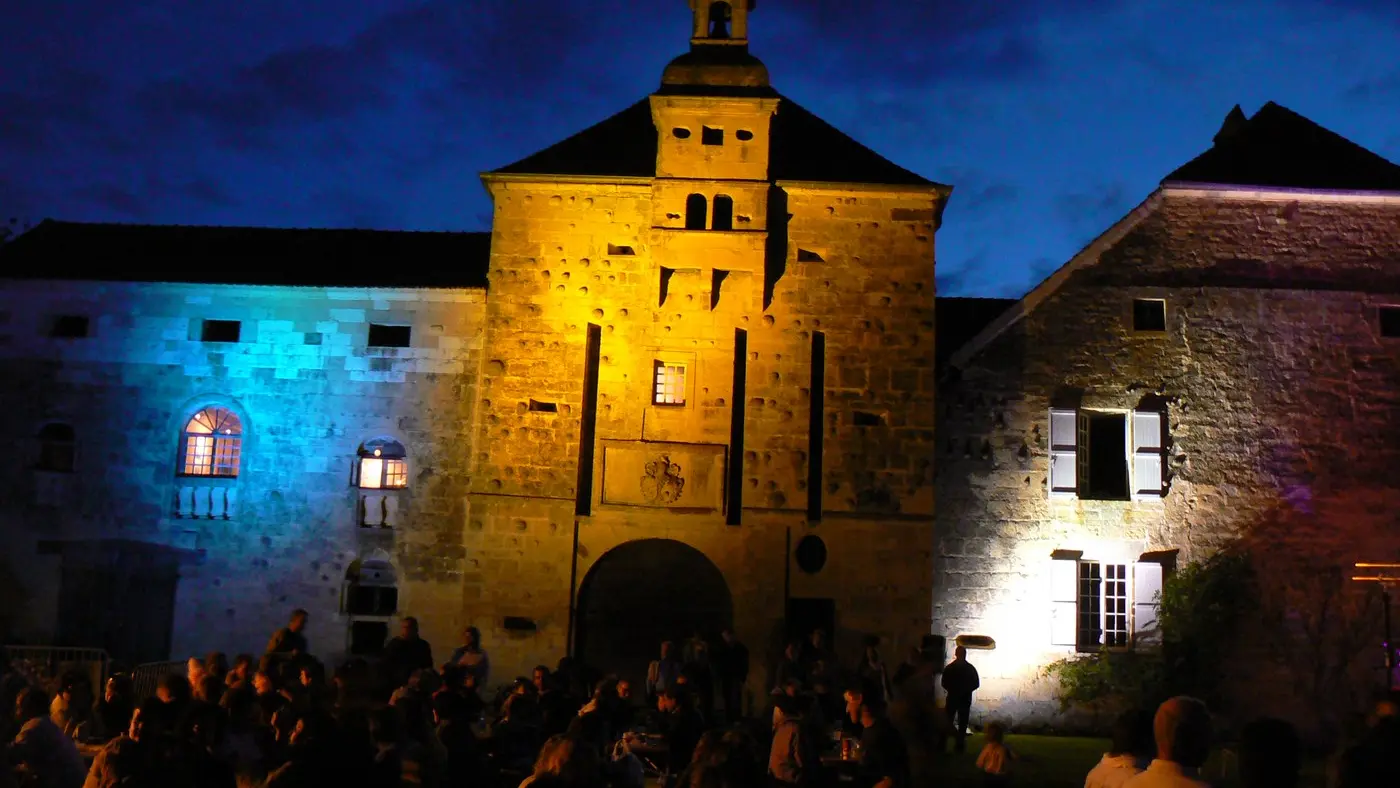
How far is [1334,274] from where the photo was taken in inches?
835

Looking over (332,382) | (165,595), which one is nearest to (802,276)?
(332,382)

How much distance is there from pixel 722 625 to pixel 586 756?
1456 centimetres

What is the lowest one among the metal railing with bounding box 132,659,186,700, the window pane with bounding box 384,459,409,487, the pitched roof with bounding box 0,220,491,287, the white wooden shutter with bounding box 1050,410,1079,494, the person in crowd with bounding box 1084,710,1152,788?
the metal railing with bounding box 132,659,186,700

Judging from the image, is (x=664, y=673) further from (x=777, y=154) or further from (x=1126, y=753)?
(x=777, y=154)

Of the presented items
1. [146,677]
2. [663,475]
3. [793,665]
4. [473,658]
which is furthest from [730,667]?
[146,677]

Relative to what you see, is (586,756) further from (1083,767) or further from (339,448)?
(339,448)

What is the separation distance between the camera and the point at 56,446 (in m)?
21.9

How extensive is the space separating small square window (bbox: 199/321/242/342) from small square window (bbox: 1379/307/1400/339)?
19421mm

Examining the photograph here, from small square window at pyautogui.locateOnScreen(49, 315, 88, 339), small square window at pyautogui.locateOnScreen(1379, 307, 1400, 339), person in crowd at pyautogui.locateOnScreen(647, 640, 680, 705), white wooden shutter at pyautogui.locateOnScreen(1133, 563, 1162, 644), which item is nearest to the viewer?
person in crowd at pyautogui.locateOnScreen(647, 640, 680, 705)

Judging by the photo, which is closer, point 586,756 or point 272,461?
point 586,756

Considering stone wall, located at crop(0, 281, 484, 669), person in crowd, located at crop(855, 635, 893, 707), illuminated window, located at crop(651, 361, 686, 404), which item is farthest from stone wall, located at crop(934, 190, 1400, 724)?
stone wall, located at crop(0, 281, 484, 669)

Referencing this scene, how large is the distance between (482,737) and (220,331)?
13.7 meters

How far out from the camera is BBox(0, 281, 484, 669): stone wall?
2119 cm

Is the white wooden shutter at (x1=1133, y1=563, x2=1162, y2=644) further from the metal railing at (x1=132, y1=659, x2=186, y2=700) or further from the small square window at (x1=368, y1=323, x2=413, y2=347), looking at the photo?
the metal railing at (x1=132, y1=659, x2=186, y2=700)
